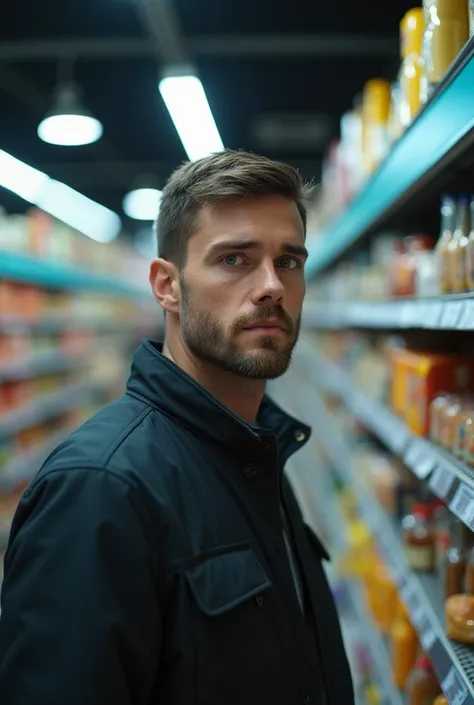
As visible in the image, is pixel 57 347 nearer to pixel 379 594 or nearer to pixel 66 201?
pixel 379 594

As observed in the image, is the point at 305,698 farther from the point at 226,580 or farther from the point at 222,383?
the point at 222,383

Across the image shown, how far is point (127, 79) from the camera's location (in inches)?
341

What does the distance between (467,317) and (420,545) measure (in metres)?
1.06

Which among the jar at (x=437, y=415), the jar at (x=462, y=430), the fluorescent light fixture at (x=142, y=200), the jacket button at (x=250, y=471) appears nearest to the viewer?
the jacket button at (x=250, y=471)

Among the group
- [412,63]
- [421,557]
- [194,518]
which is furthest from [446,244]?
[194,518]

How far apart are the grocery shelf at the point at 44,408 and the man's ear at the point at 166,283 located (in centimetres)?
423

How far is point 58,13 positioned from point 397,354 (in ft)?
17.9

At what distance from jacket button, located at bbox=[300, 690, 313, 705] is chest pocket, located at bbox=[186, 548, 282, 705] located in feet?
0.24

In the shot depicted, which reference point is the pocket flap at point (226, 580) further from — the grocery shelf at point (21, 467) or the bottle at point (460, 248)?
the grocery shelf at point (21, 467)

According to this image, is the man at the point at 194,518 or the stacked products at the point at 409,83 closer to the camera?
the man at the point at 194,518

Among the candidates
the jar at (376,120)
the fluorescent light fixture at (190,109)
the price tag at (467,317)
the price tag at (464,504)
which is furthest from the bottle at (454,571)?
the fluorescent light fixture at (190,109)

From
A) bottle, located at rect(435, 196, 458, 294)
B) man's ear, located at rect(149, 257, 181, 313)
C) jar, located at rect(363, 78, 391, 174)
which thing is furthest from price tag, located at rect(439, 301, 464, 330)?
jar, located at rect(363, 78, 391, 174)

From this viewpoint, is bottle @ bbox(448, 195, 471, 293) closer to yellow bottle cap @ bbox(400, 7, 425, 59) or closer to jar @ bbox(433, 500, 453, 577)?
yellow bottle cap @ bbox(400, 7, 425, 59)

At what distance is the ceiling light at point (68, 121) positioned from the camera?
20.4 ft
